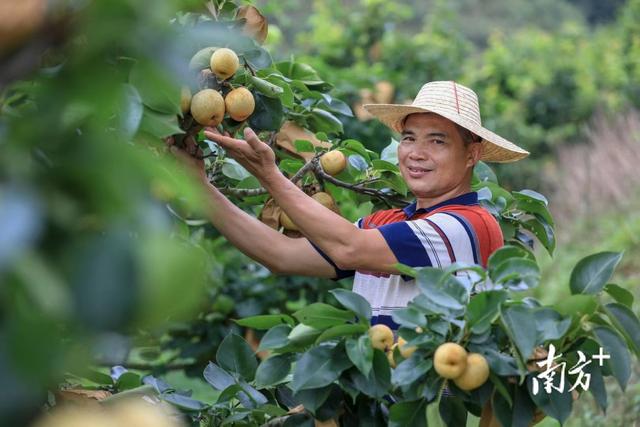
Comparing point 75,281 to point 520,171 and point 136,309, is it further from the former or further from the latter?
point 520,171

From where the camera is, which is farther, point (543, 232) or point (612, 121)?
point (612, 121)

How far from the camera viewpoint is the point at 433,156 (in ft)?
8.86

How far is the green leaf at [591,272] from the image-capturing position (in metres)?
1.84

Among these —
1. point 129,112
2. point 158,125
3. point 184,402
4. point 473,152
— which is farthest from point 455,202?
point 129,112

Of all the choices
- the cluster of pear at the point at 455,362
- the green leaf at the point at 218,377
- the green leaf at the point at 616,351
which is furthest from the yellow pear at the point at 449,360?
the green leaf at the point at 218,377

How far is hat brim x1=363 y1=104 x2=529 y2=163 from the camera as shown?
271 cm

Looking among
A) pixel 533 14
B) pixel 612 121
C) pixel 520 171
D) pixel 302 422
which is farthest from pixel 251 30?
pixel 533 14

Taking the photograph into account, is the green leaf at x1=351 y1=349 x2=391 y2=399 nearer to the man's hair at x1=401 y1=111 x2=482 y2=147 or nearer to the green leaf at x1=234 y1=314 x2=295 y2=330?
the green leaf at x1=234 y1=314 x2=295 y2=330

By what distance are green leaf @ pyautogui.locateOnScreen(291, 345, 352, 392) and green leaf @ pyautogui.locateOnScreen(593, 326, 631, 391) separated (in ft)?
1.40

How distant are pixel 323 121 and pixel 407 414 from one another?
1074mm

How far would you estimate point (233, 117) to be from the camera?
7.55 feet

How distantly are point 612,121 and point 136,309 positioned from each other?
10756mm

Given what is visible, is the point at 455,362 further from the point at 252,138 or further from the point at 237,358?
the point at 252,138

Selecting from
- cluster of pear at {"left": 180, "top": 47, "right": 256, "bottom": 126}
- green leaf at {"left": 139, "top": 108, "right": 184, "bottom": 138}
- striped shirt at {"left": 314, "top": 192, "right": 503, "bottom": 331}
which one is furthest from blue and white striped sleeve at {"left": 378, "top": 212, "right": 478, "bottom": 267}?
green leaf at {"left": 139, "top": 108, "right": 184, "bottom": 138}
